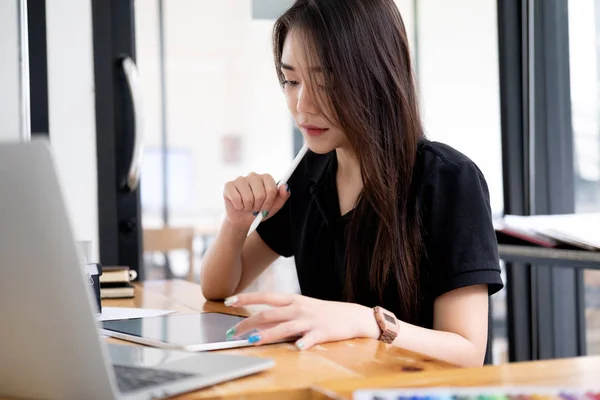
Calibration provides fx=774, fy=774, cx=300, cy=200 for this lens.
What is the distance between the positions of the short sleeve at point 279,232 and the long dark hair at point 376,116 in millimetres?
300

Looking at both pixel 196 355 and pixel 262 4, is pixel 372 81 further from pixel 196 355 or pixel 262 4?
pixel 262 4

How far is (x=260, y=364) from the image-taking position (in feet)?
2.41

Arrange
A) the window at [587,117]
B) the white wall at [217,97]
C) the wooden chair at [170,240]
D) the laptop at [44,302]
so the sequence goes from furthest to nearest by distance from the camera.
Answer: the white wall at [217,97], the wooden chair at [170,240], the window at [587,117], the laptop at [44,302]

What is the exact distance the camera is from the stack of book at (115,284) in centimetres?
149

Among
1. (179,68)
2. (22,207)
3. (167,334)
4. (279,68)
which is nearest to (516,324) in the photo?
(279,68)

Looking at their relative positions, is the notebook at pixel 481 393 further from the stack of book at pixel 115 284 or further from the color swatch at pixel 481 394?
the stack of book at pixel 115 284

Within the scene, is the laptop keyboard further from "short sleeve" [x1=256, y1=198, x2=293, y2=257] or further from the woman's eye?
"short sleeve" [x1=256, y1=198, x2=293, y2=257]

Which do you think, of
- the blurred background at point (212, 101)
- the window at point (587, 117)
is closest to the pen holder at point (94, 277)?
the blurred background at point (212, 101)

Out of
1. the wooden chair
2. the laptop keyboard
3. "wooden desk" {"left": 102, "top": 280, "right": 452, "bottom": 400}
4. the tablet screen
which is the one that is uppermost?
the laptop keyboard

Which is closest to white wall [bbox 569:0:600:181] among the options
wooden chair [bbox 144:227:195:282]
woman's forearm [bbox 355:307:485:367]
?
woman's forearm [bbox 355:307:485:367]

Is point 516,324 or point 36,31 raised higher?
point 36,31

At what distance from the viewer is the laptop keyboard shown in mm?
645

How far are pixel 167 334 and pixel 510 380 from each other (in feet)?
1.55

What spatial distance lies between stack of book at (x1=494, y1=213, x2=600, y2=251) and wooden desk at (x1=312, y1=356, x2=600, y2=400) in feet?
3.15
